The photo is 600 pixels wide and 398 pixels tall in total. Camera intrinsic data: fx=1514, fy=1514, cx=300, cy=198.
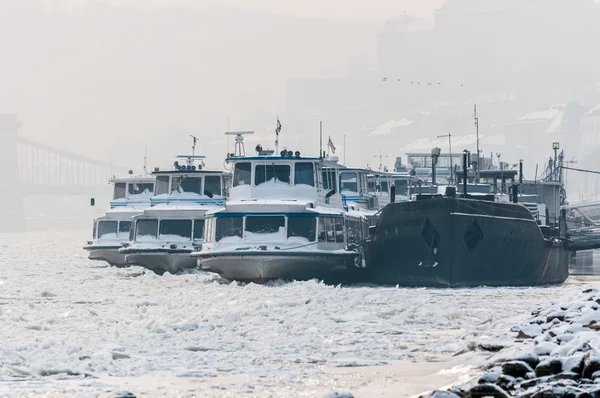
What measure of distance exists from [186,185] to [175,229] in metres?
2.27

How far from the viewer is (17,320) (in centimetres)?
2747

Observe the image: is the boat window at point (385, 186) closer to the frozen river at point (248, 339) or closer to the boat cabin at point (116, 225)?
the boat cabin at point (116, 225)

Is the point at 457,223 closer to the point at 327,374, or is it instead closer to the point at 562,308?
the point at 562,308

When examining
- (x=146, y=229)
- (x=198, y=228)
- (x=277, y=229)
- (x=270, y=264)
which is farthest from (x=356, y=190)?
(x=270, y=264)

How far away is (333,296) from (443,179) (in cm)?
3607

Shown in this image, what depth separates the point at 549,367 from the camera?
57.2 ft

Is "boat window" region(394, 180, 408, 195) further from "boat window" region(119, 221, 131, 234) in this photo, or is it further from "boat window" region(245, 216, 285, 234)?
"boat window" region(245, 216, 285, 234)

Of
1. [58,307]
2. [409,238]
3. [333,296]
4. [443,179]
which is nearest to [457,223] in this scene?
[409,238]

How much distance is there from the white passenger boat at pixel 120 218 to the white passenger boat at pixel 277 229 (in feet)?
51.5

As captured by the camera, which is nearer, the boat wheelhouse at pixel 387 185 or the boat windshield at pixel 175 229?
the boat windshield at pixel 175 229

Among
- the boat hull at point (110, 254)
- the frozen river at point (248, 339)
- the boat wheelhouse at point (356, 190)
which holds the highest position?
the boat wheelhouse at point (356, 190)

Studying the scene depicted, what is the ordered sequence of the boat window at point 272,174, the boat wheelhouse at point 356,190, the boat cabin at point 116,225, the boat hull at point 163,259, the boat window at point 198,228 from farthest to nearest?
the boat cabin at point 116,225
the boat wheelhouse at point 356,190
the boat hull at point 163,259
the boat window at point 198,228
the boat window at point 272,174

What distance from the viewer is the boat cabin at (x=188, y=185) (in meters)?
49.8

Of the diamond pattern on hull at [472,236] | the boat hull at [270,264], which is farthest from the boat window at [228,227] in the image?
the diamond pattern on hull at [472,236]
